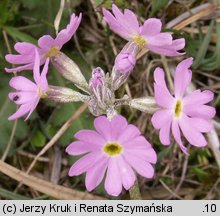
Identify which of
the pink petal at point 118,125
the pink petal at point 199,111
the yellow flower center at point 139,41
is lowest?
the pink petal at point 118,125

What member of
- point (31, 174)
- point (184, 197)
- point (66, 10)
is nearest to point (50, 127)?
point (31, 174)

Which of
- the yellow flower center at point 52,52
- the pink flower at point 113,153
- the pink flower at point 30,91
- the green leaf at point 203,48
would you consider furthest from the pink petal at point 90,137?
the green leaf at point 203,48

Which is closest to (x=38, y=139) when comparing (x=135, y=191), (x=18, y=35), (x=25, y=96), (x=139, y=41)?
(x=18, y=35)

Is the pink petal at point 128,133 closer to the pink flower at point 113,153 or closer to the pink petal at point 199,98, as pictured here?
the pink flower at point 113,153

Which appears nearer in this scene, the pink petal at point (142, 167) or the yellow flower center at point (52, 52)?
the pink petal at point (142, 167)

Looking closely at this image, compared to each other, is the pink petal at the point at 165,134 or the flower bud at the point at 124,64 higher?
the flower bud at the point at 124,64

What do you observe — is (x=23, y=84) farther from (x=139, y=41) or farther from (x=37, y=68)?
(x=139, y=41)

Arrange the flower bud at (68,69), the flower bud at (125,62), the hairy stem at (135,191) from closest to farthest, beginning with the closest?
the flower bud at (125,62)
the flower bud at (68,69)
the hairy stem at (135,191)

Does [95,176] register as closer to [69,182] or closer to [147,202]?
[147,202]
